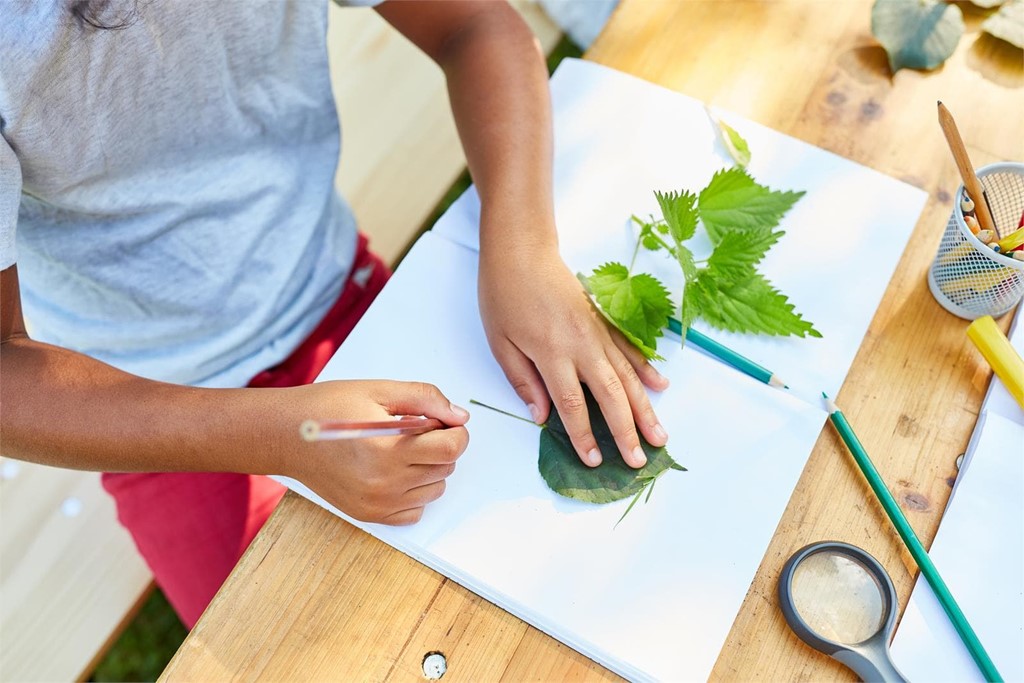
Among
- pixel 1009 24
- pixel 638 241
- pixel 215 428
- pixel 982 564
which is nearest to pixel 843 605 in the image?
pixel 982 564

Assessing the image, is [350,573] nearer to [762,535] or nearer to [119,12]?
[762,535]

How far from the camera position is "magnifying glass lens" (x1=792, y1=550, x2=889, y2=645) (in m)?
0.55

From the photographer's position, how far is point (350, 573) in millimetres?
571

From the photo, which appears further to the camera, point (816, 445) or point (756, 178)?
point (756, 178)

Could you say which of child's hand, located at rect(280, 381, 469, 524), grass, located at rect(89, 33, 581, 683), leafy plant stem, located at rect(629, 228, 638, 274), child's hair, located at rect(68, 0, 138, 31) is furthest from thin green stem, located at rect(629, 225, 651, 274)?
grass, located at rect(89, 33, 581, 683)

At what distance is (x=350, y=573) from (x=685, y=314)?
0.31m

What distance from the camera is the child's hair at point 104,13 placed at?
0.60 meters

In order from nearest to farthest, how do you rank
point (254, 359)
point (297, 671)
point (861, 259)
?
1. point (297, 671)
2. point (861, 259)
3. point (254, 359)

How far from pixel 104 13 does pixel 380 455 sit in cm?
39

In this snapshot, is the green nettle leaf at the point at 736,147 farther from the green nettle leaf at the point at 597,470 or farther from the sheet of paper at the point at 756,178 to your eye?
the green nettle leaf at the point at 597,470

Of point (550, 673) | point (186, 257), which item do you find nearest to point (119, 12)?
point (186, 257)

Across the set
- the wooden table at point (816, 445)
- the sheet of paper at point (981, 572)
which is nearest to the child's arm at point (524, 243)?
the wooden table at point (816, 445)

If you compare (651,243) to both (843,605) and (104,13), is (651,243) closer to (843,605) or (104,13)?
(843,605)

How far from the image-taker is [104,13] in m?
0.61
